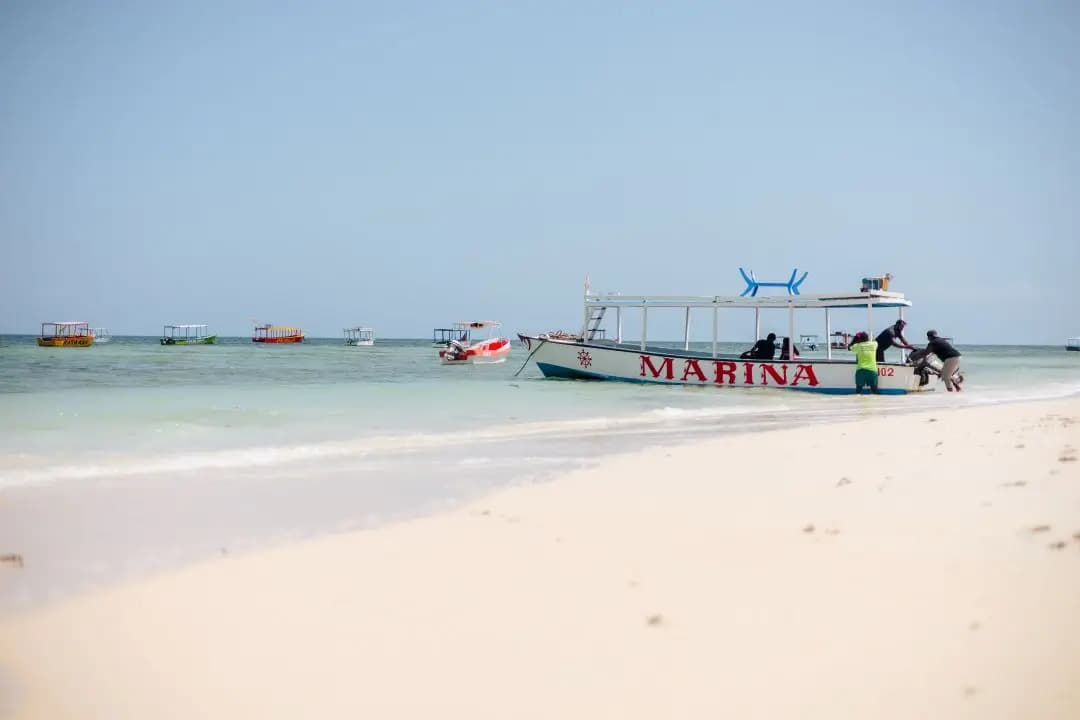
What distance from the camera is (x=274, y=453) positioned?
9.16 metres

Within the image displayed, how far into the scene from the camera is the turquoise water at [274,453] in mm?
4945

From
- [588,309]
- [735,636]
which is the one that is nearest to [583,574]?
[735,636]

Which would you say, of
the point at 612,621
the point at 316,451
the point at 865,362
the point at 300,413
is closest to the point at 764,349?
the point at 865,362

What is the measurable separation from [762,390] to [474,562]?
56.4 feet

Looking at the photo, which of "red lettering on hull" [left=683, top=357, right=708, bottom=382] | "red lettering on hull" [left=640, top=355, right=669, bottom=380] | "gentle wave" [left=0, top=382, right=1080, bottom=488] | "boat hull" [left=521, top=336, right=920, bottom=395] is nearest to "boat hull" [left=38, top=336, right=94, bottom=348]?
"boat hull" [left=521, top=336, right=920, bottom=395]

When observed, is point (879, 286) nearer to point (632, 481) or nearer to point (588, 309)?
point (588, 309)

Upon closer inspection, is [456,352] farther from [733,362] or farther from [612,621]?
[612,621]

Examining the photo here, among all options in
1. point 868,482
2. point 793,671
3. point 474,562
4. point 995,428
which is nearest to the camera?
point 793,671

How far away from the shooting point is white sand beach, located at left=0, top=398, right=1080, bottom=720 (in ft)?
8.20

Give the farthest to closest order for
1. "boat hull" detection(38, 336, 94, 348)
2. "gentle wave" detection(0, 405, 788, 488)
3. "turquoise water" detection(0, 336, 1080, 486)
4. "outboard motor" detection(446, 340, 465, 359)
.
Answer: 1. "boat hull" detection(38, 336, 94, 348)
2. "outboard motor" detection(446, 340, 465, 359)
3. "turquoise water" detection(0, 336, 1080, 486)
4. "gentle wave" detection(0, 405, 788, 488)

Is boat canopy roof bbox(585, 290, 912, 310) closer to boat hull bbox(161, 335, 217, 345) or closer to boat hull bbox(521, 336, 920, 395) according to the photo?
boat hull bbox(521, 336, 920, 395)

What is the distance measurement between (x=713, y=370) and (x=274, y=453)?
1398 cm

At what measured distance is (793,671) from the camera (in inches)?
102

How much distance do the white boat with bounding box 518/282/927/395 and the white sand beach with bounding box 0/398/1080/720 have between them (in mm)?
14513
